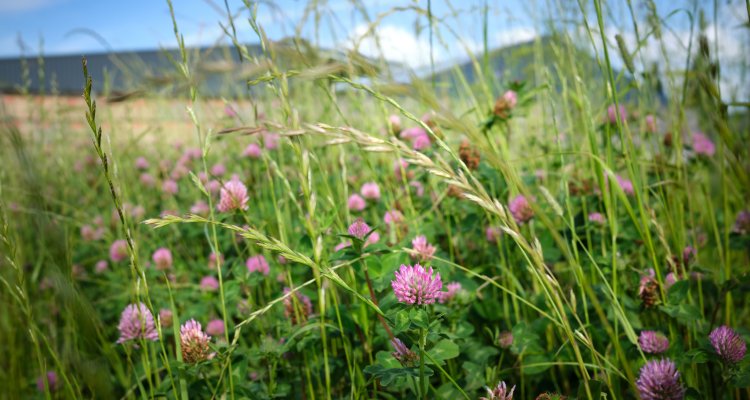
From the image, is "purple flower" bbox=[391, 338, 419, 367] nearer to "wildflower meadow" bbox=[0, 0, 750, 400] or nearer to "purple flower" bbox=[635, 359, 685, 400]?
"wildflower meadow" bbox=[0, 0, 750, 400]

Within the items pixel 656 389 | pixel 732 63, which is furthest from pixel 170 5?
pixel 732 63

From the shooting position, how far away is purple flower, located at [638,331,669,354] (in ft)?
2.79

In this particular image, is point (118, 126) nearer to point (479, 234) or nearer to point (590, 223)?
point (479, 234)

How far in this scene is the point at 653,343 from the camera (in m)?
0.86

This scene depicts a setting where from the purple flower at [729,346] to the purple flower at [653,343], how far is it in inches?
3.5

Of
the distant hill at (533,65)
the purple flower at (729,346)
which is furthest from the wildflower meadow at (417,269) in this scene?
the distant hill at (533,65)

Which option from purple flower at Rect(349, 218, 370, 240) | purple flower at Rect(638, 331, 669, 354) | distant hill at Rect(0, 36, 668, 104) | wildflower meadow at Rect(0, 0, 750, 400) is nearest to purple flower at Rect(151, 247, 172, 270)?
wildflower meadow at Rect(0, 0, 750, 400)

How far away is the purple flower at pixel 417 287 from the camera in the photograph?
2.26 feet

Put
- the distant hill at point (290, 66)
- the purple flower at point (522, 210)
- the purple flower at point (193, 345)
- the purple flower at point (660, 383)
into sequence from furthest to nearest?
the purple flower at point (522, 210)
the purple flower at point (193, 345)
the purple flower at point (660, 383)
the distant hill at point (290, 66)

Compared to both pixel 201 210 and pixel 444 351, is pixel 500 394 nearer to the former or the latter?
pixel 444 351

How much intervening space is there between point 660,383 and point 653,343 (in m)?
0.15

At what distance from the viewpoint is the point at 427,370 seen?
0.70 meters

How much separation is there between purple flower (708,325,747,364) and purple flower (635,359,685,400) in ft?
0.29

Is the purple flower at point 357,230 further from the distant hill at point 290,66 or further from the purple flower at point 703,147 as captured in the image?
the purple flower at point 703,147
